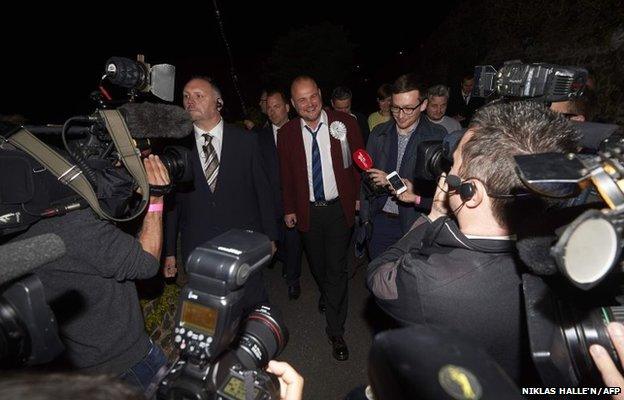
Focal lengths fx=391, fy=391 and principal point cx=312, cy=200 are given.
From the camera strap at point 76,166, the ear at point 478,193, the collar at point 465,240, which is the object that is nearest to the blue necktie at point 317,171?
the camera strap at point 76,166

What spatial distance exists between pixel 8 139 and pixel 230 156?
64.3 inches

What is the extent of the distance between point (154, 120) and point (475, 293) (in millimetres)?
1615

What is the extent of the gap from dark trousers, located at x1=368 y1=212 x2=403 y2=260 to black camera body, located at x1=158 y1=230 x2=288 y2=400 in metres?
2.43

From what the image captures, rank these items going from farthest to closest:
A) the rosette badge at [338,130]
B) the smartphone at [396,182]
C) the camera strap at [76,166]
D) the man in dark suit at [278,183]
→ the man in dark suit at [278,183], the rosette badge at [338,130], the smartphone at [396,182], the camera strap at [76,166]

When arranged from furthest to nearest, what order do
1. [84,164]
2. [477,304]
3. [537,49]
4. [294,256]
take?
[537,49], [294,256], [84,164], [477,304]

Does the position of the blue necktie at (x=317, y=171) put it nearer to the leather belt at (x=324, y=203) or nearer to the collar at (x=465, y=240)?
the leather belt at (x=324, y=203)

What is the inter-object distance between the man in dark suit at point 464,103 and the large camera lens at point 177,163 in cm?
571

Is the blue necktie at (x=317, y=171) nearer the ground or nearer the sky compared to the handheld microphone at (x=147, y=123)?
nearer the ground

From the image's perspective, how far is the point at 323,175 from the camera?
11.2 ft

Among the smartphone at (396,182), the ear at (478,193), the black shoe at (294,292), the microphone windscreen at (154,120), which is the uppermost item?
the microphone windscreen at (154,120)

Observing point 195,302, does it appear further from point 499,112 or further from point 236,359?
point 499,112

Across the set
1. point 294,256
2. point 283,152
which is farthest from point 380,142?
point 294,256

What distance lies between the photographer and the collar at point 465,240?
53.3 inches

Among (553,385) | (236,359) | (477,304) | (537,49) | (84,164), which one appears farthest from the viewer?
(537,49)
